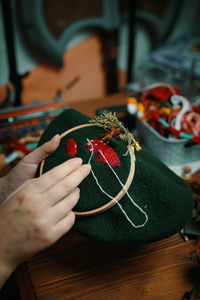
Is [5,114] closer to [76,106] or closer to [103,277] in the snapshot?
[76,106]

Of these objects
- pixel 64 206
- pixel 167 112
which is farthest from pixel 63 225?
pixel 167 112

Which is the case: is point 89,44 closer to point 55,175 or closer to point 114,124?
point 114,124

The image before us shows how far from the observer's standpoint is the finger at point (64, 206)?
0.41 metres

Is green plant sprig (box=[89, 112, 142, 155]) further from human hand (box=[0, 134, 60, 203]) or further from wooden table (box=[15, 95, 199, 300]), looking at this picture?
wooden table (box=[15, 95, 199, 300])

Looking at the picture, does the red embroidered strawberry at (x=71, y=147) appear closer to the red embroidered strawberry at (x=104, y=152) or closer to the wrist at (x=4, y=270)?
the red embroidered strawberry at (x=104, y=152)

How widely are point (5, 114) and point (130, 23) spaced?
3.07 ft

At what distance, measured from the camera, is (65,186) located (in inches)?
16.5

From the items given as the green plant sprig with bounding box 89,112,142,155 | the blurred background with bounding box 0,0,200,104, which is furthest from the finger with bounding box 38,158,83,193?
the blurred background with bounding box 0,0,200,104

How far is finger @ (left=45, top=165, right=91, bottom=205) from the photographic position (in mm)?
411

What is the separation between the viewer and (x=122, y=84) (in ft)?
5.46

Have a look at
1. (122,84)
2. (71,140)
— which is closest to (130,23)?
(122,84)

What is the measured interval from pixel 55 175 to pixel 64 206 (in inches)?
2.3

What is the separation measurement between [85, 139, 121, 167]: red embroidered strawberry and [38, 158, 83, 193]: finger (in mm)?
57

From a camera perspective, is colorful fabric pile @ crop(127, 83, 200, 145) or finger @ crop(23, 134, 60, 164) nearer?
finger @ crop(23, 134, 60, 164)
